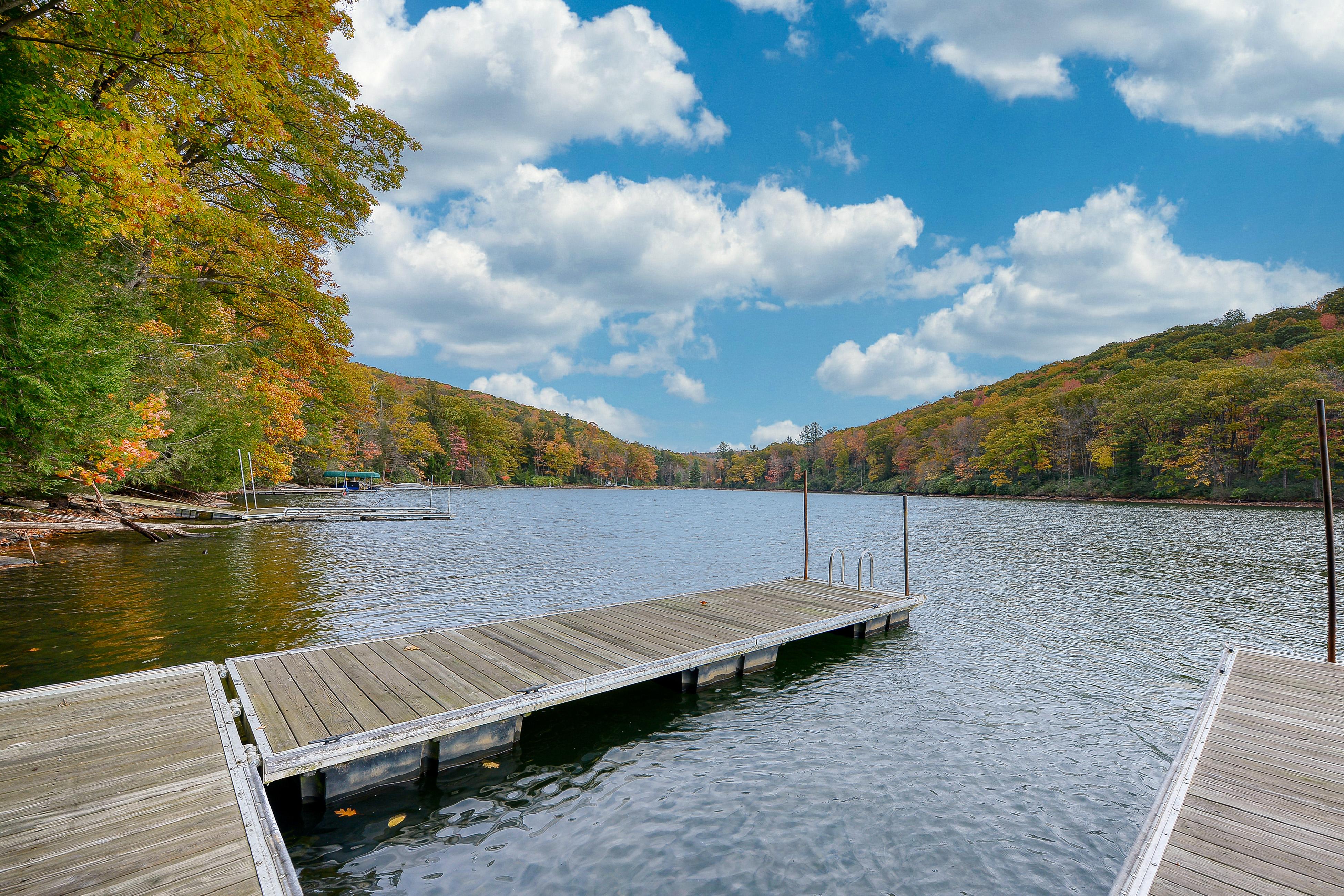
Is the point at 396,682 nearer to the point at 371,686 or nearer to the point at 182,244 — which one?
the point at 371,686

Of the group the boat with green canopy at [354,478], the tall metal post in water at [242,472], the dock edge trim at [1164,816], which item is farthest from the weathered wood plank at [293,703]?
the boat with green canopy at [354,478]

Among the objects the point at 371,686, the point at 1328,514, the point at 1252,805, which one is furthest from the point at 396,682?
the point at 1328,514

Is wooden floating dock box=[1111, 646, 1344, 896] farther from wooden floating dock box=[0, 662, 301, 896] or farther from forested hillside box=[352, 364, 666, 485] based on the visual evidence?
forested hillside box=[352, 364, 666, 485]

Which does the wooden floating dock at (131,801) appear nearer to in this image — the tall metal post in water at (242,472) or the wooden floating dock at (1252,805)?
the wooden floating dock at (1252,805)

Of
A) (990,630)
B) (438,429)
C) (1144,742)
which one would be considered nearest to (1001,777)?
(1144,742)

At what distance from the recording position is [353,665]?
23.2 feet

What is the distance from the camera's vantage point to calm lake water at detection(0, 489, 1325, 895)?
15.5ft

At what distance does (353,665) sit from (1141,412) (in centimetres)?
7419

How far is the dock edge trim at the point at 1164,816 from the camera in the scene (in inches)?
134

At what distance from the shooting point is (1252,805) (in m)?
4.17

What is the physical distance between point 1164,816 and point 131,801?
7.14 m

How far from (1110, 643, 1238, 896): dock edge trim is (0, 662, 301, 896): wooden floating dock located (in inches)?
188

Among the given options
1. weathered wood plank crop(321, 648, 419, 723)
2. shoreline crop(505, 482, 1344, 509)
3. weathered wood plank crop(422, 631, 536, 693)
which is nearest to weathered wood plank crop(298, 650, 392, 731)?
weathered wood plank crop(321, 648, 419, 723)

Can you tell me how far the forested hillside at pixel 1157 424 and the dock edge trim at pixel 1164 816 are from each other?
58415 millimetres
